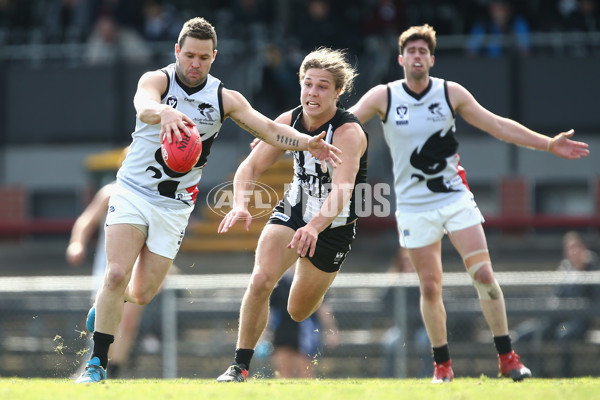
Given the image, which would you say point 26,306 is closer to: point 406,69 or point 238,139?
point 238,139

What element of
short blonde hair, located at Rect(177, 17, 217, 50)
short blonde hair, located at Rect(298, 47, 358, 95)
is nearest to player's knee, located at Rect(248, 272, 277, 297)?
short blonde hair, located at Rect(298, 47, 358, 95)

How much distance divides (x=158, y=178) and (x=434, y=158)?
7.67 ft

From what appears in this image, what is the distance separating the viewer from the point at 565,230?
640 inches

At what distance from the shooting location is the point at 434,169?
8.07 meters

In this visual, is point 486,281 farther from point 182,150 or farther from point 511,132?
point 182,150

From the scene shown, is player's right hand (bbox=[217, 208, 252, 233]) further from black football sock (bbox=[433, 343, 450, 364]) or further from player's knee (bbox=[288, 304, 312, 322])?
black football sock (bbox=[433, 343, 450, 364])

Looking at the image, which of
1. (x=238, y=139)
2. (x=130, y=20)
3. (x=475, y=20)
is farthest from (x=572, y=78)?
(x=130, y=20)

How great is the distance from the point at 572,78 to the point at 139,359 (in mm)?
8630

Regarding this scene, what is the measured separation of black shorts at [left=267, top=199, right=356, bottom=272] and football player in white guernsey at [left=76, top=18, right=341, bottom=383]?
675mm

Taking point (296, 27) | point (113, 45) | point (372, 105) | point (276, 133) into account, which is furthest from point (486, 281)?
point (113, 45)

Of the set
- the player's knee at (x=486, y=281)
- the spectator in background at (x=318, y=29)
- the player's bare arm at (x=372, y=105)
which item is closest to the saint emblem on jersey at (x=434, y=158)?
the player's bare arm at (x=372, y=105)

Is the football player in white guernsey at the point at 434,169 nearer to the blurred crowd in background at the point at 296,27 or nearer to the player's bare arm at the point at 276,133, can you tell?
the player's bare arm at the point at 276,133

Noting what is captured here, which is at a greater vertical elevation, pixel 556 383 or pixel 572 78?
pixel 572 78

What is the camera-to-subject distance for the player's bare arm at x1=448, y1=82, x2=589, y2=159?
782cm
